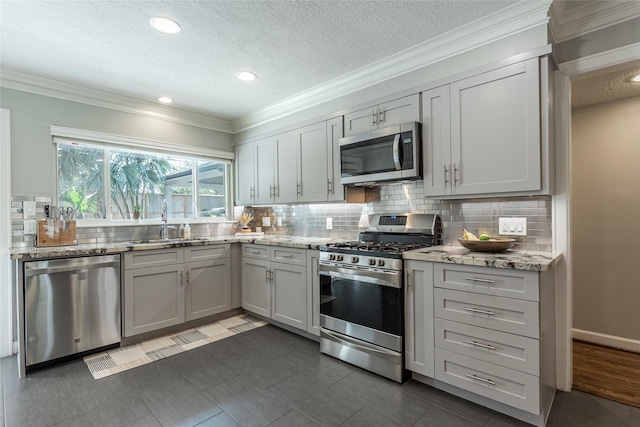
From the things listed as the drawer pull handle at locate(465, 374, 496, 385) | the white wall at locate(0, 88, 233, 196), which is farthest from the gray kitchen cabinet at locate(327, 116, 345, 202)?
the white wall at locate(0, 88, 233, 196)

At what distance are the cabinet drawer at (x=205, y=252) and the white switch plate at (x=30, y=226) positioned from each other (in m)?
1.27

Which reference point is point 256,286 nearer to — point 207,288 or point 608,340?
point 207,288

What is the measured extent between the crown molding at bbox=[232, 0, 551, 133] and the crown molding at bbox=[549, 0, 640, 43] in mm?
158

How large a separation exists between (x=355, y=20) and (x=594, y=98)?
2.34 metres

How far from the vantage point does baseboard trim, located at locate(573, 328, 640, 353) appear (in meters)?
2.79

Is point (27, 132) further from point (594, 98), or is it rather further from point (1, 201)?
point (594, 98)

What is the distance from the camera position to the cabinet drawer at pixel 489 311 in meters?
1.75

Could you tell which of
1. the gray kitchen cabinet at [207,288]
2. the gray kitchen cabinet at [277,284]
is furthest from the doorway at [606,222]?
the gray kitchen cabinet at [207,288]

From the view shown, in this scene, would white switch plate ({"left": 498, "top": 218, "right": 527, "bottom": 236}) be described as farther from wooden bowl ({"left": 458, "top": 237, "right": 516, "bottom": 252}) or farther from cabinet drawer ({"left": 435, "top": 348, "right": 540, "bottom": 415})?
cabinet drawer ({"left": 435, "top": 348, "right": 540, "bottom": 415})

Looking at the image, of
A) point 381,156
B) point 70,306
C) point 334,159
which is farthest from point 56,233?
point 381,156

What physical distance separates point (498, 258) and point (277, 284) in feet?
6.82

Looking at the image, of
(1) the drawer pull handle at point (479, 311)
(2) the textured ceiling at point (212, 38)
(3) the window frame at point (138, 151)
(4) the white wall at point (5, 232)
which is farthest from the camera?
(3) the window frame at point (138, 151)

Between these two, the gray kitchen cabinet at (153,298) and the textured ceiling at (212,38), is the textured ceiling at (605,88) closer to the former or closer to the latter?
the textured ceiling at (212,38)

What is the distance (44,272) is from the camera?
2.51 metres
